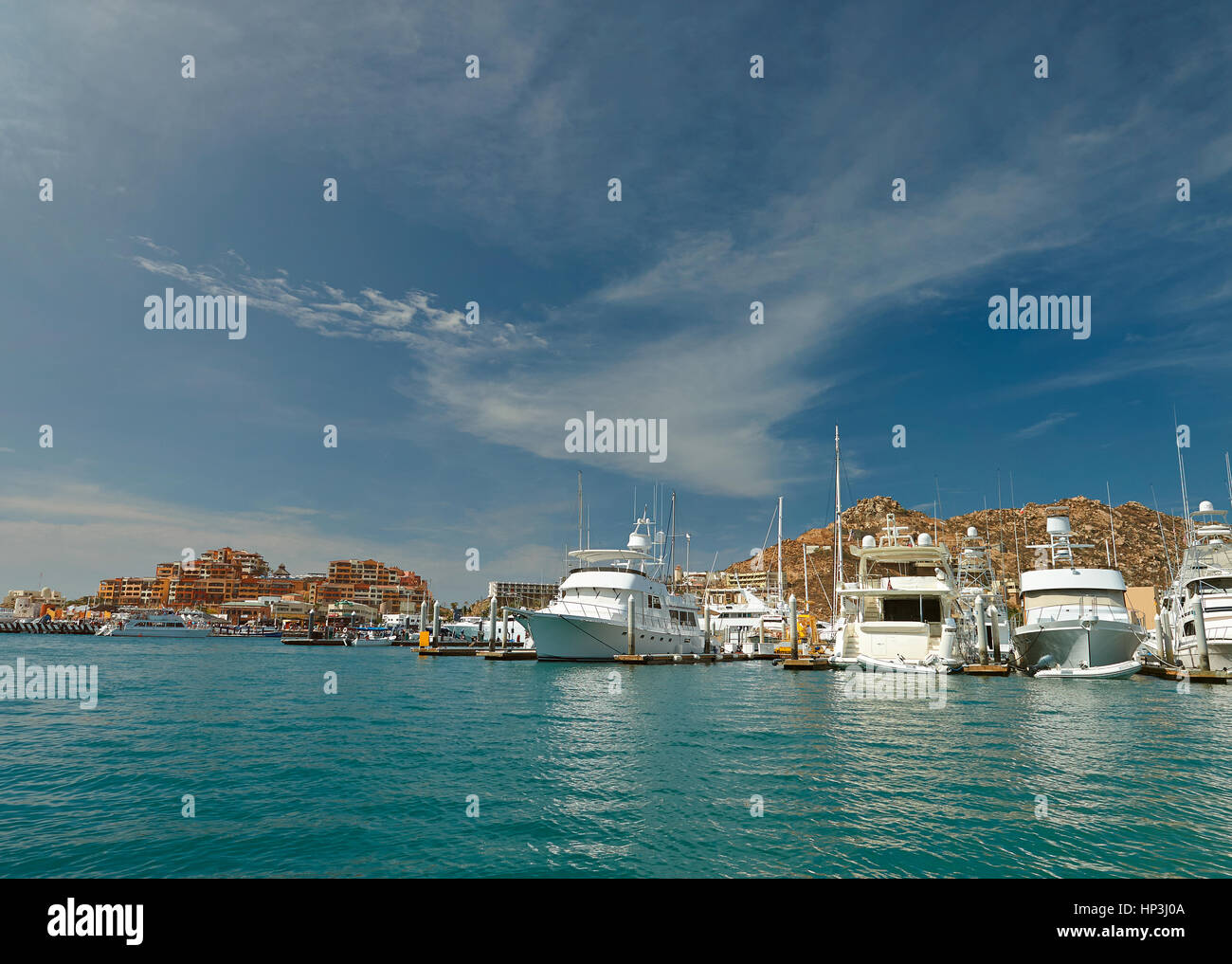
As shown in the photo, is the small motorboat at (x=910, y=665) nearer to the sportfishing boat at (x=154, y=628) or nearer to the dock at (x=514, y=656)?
Result: the dock at (x=514, y=656)

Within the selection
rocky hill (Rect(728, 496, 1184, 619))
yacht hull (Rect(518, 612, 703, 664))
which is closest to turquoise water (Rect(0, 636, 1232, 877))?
yacht hull (Rect(518, 612, 703, 664))

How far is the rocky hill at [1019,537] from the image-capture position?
124m

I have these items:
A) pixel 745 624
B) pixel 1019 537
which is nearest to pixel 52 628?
pixel 745 624

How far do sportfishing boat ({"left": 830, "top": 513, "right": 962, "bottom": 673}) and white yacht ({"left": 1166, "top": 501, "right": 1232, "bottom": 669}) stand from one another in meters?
13.1

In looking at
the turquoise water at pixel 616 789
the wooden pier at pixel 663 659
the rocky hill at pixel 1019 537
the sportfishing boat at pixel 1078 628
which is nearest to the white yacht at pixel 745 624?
the rocky hill at pixel 1019 537

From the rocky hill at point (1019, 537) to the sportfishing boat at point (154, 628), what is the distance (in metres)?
113

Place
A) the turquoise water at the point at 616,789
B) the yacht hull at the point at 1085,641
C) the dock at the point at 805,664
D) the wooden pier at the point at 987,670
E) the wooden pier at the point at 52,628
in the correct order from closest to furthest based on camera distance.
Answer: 1. the turquoise water at the point at 616,789
2. the yacht hull at the point at 1085,641
3. the wooden pier at the point at 987,670
4. the dock at the point at 805,664
5. the wooden pier at the point at 52,628

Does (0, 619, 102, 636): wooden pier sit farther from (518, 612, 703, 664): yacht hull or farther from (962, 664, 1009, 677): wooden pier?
(962, 664, 1009, 677): wooden pier

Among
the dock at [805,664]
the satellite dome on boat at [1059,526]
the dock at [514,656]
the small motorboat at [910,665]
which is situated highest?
the satellite dome on boat at [1059,526]

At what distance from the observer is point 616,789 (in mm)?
15391

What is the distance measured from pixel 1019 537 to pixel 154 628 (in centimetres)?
17879

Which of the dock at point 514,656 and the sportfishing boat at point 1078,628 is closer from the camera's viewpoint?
the sportfishing boat at point 1078,628

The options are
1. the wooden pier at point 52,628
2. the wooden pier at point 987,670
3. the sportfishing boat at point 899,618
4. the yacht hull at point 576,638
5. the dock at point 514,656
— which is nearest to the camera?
the wooden pier at point 987,670
